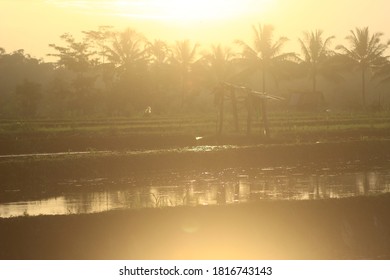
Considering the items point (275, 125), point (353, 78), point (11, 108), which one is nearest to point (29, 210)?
point (275, 125)

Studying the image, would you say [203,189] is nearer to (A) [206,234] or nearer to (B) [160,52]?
(A) [206,234]

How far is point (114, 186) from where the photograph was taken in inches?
348

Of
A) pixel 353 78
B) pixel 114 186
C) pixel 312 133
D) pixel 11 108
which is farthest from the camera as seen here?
pixel 353 78

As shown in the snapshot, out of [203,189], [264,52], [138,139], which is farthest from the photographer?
[264,52]

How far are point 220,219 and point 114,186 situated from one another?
297 cm

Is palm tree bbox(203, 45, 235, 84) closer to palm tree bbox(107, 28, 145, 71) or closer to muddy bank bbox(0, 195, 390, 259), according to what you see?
palm tree bbox(107, 28, 145, 71)

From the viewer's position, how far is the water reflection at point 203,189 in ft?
24.5

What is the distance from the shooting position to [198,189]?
8430mm

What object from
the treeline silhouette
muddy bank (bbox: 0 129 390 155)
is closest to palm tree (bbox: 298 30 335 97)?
the treeline silhouette

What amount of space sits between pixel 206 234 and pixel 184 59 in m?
21.1

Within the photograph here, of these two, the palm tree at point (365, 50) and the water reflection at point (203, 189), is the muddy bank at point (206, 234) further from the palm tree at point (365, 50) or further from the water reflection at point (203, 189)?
the palm tree at point (365, 50)

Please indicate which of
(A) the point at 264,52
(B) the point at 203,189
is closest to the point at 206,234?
(B) the point at 203,189

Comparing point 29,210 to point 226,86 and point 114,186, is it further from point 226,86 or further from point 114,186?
point 226,86

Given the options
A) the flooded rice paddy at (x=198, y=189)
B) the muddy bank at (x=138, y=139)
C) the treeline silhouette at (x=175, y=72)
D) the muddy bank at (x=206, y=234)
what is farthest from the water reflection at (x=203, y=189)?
the treeline silhouette at (x=175, y=72)
